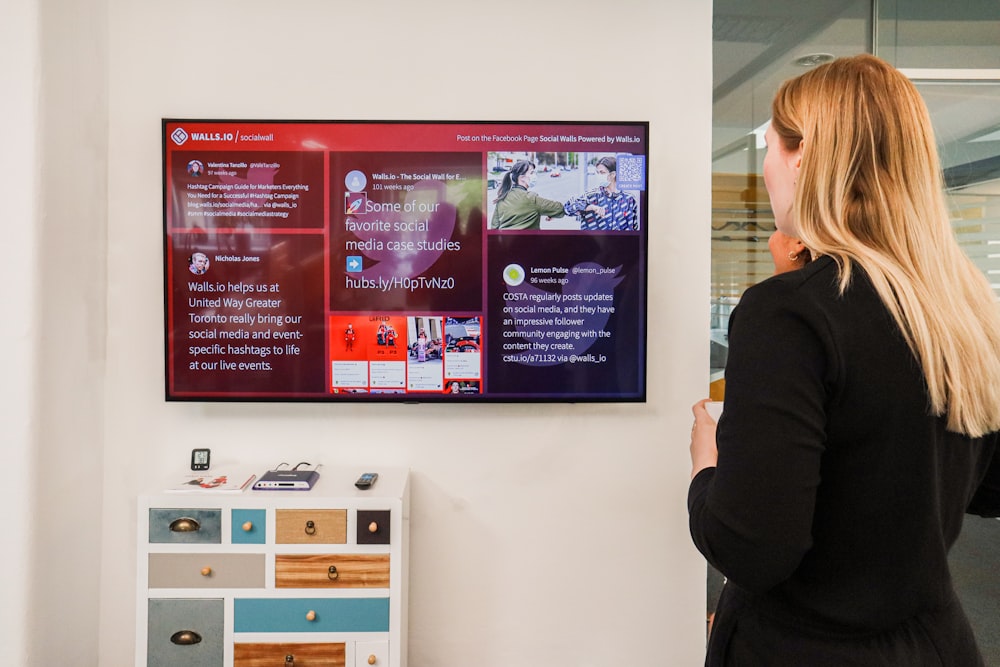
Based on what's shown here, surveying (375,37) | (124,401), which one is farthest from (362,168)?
(124,401)

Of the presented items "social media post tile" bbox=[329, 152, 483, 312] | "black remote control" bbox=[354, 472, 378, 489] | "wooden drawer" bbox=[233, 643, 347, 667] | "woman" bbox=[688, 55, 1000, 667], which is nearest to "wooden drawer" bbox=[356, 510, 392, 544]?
"black remote control" bbox=[354, 472, 378, 489]

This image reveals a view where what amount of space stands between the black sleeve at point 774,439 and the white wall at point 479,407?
155 cm

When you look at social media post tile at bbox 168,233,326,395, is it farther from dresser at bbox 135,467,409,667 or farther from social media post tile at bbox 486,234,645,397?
social media post tile at bbox 486,234,645,397

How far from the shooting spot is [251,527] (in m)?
1.98

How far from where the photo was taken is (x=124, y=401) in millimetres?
2363

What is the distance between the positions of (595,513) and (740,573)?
157 centimetres

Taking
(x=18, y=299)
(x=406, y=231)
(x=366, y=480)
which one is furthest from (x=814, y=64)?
(x=18, y=299)

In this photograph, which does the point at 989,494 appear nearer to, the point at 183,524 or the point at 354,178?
the point at 354,178

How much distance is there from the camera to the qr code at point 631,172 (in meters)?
2.24

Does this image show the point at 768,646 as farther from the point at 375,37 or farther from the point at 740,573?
the point at 375,37

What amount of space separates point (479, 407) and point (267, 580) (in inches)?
35.9

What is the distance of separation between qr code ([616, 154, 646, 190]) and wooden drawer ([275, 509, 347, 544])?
1.45 metres

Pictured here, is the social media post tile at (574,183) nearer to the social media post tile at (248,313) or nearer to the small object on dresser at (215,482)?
the social media post tile at (248,313)

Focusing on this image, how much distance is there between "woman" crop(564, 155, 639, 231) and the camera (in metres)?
2.24
